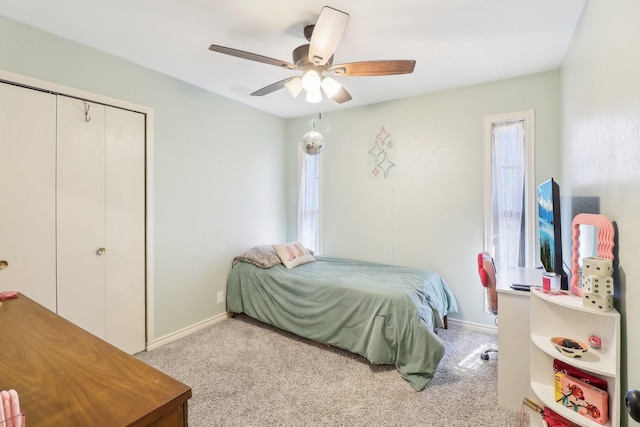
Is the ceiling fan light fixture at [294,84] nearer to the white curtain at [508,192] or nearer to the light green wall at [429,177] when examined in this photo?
the light green wall at [429,177]

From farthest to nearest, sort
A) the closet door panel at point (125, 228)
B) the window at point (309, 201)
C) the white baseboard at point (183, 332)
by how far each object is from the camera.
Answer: the window at point (309, 201) < the white baseboard at point (183, 332) < the closet door panel at point (125, 228)

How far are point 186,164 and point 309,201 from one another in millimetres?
1686

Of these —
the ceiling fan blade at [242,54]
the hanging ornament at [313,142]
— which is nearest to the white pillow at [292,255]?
the hanging ornament at [313,142]

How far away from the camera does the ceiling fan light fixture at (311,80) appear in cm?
193

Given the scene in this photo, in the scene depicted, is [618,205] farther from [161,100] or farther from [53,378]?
[161,100]

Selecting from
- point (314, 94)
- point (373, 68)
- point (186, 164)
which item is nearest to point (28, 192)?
point (186, 164)

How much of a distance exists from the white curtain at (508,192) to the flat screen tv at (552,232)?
106 centimetres

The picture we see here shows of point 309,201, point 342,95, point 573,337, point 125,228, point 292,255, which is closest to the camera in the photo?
point 573,337

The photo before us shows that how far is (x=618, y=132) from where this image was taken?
1236mm

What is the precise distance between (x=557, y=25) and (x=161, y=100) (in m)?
3.17

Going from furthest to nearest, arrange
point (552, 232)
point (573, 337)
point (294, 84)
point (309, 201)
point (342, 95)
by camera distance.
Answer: point (309, 201) < point (342, 95) < point (294, 84) < point (552, 232) < point (573, 337)

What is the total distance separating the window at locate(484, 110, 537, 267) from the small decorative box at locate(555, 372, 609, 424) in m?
1.59

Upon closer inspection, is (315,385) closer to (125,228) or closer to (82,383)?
(82,383)

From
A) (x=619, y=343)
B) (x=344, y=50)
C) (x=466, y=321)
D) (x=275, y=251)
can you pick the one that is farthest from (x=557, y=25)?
(x=275, y=251)
